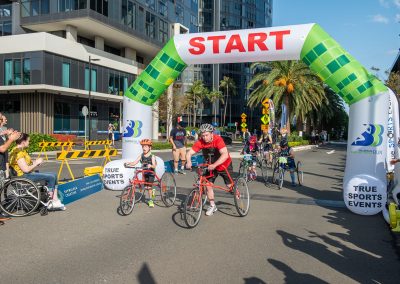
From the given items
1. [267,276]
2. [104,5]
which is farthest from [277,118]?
[267,276]

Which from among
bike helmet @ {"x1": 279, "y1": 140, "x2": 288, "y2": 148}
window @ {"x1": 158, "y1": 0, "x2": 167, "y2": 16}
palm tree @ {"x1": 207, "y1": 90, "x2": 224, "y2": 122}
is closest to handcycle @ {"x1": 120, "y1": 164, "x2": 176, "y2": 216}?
bike helmet @ {"x1": 279, "y1": 140, "x2": 288, "y2": 148}

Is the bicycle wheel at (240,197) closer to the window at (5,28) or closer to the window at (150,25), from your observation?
the window at (150,25)

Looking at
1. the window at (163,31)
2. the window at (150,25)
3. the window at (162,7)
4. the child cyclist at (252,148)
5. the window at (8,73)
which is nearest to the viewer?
the child cyclist at (252,148)

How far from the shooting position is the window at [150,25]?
42.9 m

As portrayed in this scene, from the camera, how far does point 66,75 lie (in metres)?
34.9

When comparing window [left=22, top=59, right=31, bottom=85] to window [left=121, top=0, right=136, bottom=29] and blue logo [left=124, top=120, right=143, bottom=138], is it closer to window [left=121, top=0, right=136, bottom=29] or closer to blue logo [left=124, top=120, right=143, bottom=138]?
window [left=121, top=0, right=136, bottom=29]

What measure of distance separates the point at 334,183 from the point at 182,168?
558 centimetres

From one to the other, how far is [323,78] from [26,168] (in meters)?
6.89

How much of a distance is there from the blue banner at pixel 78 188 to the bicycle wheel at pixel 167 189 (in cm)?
209

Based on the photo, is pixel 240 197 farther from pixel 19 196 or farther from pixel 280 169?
pixel 19 196

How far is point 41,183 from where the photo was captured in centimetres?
757

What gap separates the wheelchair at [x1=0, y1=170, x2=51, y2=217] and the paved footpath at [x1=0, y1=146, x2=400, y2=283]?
27cm

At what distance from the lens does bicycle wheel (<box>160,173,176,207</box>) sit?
852 cm

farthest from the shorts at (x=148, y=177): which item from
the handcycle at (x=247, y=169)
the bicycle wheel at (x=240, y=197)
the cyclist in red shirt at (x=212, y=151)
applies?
the handcycle at (x=247, y=169)
